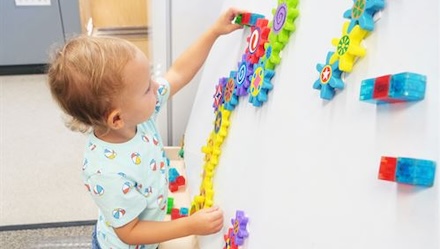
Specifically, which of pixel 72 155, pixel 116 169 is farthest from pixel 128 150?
pixel 72 155

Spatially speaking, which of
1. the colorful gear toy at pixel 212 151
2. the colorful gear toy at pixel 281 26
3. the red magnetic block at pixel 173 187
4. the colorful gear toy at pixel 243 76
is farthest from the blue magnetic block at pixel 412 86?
the red magnetic block at pixel 173 187

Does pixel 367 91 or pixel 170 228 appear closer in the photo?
pixel 367 91

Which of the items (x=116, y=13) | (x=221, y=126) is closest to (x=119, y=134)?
(x=221, y=126)

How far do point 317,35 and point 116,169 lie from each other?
0.35 metres

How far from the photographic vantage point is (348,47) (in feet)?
1.17

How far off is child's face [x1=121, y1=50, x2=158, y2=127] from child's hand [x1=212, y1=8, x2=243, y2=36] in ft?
0.66

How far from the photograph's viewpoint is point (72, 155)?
64.7 inches

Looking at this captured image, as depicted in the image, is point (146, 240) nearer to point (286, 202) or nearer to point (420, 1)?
point (286, 202)

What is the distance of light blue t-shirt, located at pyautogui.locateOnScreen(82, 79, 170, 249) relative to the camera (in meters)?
0.60

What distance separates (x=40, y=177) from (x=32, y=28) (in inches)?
43.1

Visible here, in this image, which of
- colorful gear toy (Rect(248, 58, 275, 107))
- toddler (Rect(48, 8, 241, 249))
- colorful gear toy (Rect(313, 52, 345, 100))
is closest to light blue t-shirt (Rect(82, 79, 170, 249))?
toddler (Rect(48, 8, 241, 249))

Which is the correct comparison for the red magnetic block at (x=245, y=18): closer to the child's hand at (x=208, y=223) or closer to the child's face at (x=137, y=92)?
the child's face at (x=137, y=92)

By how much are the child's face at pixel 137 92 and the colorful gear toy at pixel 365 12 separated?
0.32 meters

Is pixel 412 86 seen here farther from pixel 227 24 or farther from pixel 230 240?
pixel 227 24
